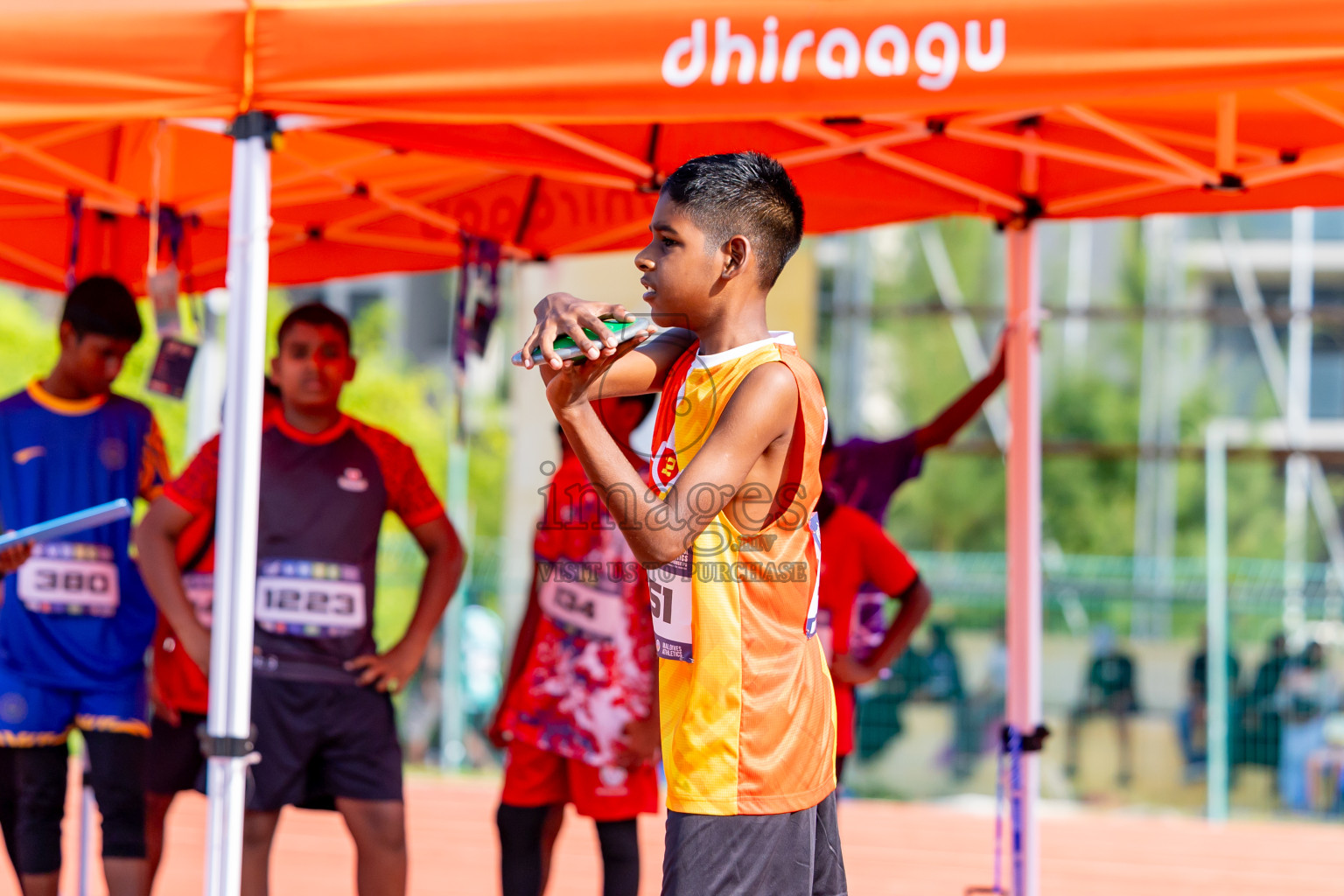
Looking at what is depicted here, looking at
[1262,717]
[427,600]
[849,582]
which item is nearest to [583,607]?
[427,600]

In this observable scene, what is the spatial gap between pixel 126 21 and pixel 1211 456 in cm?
1521

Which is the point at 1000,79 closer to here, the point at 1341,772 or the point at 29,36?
the point at 29,36

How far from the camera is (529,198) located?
529 cm

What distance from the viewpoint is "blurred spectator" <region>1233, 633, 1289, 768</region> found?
10109 mm

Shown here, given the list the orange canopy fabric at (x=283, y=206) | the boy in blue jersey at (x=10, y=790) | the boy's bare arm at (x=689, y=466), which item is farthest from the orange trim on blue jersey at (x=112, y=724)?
the boy's bare arm at (x=689, y=466)

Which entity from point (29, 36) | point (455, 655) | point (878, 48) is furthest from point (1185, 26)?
point (455, 655)

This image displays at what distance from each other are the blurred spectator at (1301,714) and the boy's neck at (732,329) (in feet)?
29.2

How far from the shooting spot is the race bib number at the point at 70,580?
381 centimetres

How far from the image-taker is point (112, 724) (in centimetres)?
378

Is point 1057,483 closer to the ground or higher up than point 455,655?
higher up

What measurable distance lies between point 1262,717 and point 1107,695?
1.48 meters

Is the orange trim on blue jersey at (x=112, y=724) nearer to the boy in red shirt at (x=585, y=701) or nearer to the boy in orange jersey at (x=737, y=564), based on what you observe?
the boy in red shirt at (x=585, y=701)

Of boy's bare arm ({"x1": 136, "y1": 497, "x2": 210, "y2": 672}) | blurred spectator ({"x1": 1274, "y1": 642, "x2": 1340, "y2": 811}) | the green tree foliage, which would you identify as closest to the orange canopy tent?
boy's bare arm ({"x1": 136, "y1": 497, "x2": 210, "y2": 672})

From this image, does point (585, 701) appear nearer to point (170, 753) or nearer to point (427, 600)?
point (427, 600)
